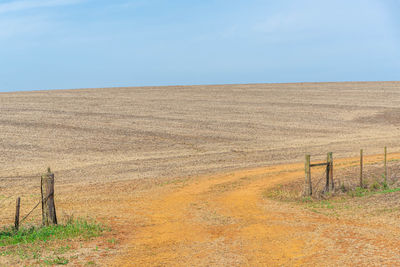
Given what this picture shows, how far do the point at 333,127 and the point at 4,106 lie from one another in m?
36.0

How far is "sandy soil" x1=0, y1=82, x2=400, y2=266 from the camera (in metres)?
12.9

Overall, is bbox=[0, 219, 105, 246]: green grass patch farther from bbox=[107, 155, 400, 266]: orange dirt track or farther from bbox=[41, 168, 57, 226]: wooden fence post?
bbox=[107, 155, 400, 266]: orange dirt track

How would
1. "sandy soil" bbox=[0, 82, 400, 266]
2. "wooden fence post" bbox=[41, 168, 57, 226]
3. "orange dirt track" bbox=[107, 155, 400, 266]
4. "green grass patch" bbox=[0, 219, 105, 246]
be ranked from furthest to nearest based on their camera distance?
"wooden fence post" bbox=[41, 168, 57, 226] < "green grass patch" bbox=[0, 219, 105, 246] < "sandy soil" bbox=[0, 82, 400, 266] < "orange dirt track" bbox=[107, 155, 400, 266]

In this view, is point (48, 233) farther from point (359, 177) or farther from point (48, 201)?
point (359, 177)

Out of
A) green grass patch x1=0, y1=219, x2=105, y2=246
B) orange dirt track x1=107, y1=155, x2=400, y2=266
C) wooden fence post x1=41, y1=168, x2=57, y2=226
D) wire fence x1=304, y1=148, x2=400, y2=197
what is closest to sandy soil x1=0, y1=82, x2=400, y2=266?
orange dirt track x1=107, y1=155, x2=400, y2=266

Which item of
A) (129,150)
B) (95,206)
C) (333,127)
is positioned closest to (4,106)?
(129,150)

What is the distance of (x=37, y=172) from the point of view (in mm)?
29203

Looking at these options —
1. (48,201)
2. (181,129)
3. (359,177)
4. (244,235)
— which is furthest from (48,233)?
(181,129)

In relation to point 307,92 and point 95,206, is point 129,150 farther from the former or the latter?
point 307,92

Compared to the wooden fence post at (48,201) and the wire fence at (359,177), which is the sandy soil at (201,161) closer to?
the wire fence at (359,177)

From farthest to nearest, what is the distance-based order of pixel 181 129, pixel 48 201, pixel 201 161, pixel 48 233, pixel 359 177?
pixel 181 129 → pixel 201 161 → pixel 359 177 → pixel 48 201 → pixel 48 233

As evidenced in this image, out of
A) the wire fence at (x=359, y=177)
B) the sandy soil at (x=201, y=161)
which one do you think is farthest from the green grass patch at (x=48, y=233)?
the wire fence at (x=359, y=177)

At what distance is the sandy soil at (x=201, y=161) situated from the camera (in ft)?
42.3

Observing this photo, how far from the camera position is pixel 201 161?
3169cm
